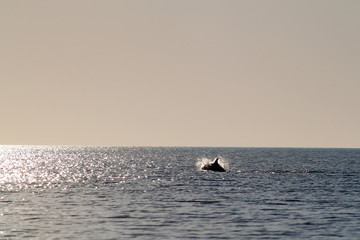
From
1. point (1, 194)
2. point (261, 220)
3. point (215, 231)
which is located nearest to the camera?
point (215, 231)

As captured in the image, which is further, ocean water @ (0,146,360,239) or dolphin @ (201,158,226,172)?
dolphin @ (201,158,226,172)

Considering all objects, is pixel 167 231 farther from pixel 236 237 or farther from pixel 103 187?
pixel 103 187

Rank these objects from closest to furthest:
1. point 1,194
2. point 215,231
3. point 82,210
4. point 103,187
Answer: point 215,231, point 82,210, point 1,194, point 103,187

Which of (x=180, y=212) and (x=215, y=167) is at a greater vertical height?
(x=215, y=167)

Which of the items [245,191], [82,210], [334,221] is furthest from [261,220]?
[245,191]

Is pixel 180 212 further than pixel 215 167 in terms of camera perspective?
No

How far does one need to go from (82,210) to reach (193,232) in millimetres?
15901

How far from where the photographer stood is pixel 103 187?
285ft

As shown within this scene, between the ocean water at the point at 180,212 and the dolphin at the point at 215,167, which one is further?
the dolphin at the point at 215,167

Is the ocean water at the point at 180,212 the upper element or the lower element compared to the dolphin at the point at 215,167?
lower

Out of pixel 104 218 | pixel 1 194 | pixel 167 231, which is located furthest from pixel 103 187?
pixel 167 231

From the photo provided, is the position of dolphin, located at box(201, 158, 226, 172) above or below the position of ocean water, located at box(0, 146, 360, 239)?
above

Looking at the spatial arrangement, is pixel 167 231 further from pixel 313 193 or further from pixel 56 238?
pixel 313 193

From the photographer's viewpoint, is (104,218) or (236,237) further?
(104,218)
